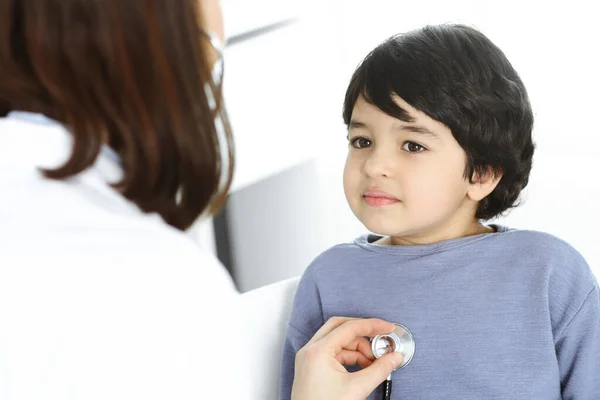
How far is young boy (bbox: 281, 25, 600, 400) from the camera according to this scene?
46.3 inches

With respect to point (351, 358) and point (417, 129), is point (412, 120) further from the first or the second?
point (351, 358)

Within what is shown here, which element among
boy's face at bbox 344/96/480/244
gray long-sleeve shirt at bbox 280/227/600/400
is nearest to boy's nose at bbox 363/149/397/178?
boy's face at bbox 344/96/480/244

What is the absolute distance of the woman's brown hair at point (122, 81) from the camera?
0.66m

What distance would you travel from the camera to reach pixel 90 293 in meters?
0.65

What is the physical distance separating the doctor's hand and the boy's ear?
235 mm

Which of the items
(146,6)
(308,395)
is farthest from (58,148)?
(308,395)

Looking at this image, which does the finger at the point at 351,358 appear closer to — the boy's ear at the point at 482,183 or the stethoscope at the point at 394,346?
the stethoscope at the point at 394,346

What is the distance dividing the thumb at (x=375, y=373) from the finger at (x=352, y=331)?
0.04 metres

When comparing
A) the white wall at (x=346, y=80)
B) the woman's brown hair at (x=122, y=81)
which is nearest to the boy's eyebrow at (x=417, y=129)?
the white wall at (x=346, y=80)

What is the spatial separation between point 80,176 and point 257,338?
66 centimetres

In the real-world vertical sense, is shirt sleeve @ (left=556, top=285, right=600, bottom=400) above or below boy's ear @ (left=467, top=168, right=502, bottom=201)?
below

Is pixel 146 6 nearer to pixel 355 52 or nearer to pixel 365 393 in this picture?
pixel 365 393

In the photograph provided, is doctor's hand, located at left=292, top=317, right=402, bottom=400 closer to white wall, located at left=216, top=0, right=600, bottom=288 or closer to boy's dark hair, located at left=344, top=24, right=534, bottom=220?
boy's dark hair, located at left=344, top=24, right=534, bottom=220

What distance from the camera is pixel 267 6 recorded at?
2.03 metres
